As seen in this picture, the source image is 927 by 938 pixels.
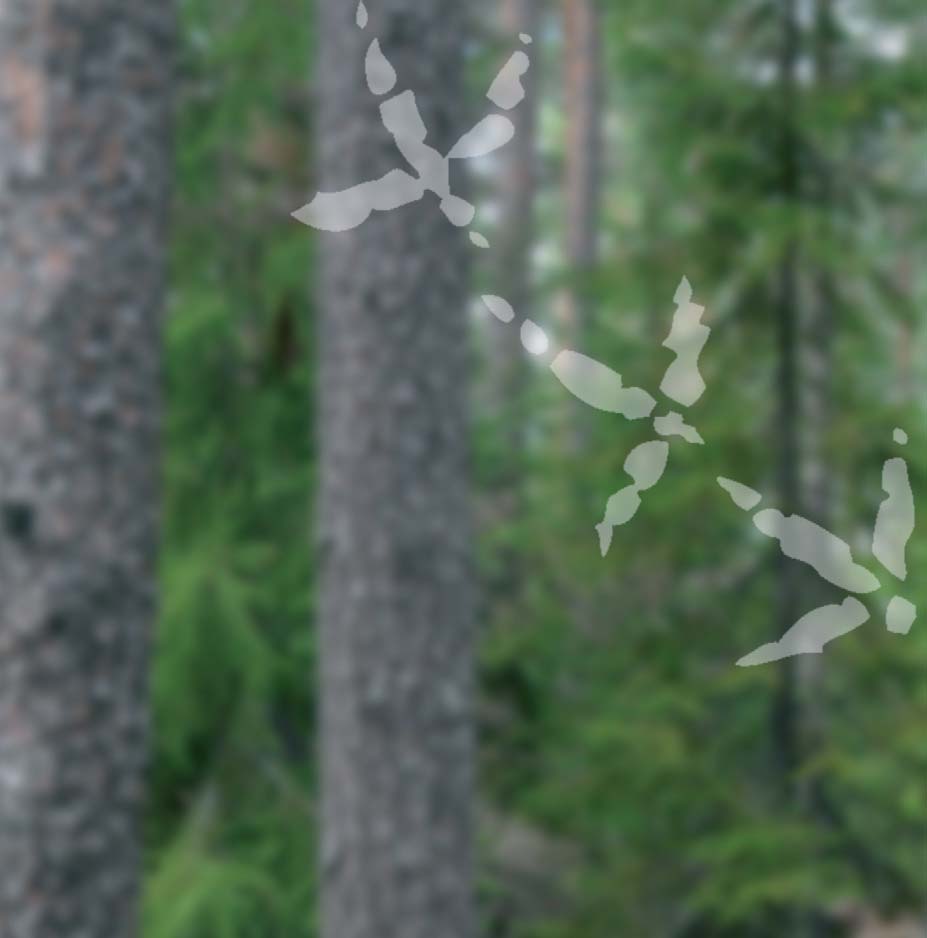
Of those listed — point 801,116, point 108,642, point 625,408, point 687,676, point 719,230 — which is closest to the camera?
point 625,408

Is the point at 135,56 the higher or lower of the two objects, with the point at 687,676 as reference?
higher

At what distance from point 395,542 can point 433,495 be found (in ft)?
0.50

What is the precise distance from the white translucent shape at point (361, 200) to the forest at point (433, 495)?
0.02 m

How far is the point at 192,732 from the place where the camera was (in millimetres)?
5984

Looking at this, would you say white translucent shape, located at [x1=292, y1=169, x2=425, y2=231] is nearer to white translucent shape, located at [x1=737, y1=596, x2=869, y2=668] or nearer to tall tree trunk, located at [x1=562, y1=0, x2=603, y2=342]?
white translucent shape, located at [x1=737, y1=596, x2=869, y2=668]

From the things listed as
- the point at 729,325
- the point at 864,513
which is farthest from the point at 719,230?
the point at 864,513

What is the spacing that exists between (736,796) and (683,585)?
2.48 ft

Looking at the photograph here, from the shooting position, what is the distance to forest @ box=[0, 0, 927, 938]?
2.89m

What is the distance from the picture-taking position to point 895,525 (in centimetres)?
216

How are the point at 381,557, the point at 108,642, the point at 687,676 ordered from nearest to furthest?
1. the point at 108,642
2. the point at 381,557
3. the point at 687,676

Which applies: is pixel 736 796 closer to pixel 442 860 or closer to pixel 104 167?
pixel 442 860

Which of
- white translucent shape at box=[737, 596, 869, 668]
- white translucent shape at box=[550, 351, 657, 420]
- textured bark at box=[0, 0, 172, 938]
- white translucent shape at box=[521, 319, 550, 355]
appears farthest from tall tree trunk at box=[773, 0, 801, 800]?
white translucent shape at box=[521, 319, 550, 355]

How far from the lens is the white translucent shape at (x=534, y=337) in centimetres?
143

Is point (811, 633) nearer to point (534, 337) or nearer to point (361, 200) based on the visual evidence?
point (361, 200)
